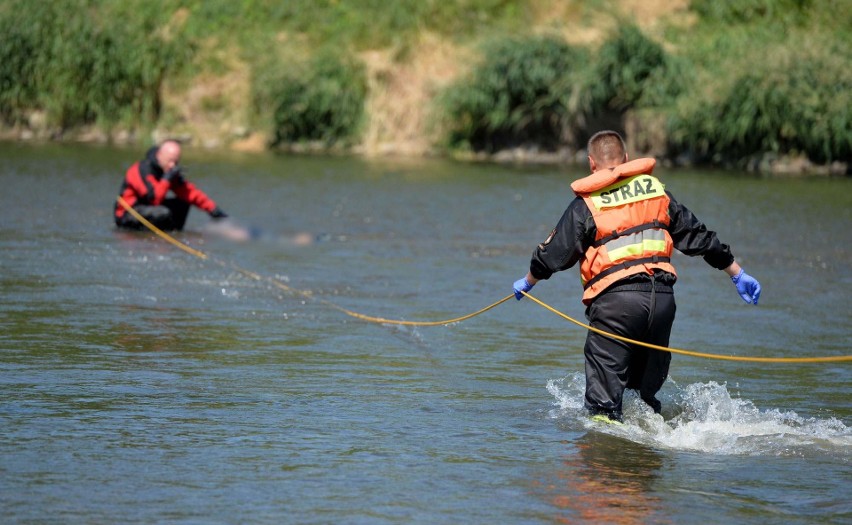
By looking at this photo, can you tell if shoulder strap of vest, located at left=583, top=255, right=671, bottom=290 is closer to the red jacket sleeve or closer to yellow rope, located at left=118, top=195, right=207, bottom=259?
yellow rope, located at left=118, top=195, right=207, bottom=259

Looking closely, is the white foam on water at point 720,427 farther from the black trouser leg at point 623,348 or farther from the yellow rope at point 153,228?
the yellow rope at point 153,228

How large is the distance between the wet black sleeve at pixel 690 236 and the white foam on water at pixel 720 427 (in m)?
0.92

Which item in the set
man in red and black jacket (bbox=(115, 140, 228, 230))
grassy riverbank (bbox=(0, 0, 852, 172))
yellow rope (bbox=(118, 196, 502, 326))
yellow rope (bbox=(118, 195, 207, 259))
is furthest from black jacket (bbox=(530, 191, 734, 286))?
grassy riverbank (bbox=(0, 0, 852, 172))

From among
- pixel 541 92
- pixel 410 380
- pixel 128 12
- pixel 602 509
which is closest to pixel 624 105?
pixel 541 92

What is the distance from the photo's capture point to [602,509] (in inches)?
233

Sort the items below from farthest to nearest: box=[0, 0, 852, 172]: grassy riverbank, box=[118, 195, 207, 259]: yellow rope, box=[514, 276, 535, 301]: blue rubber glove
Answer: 1. box=[0, 0, 852, 172]: grassy riverbank
2. box=[118, 195, 207, 259]: yellow rope
3. box=[514, 276, 535, 301]: blue rubber glove

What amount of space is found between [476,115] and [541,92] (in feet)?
5.82

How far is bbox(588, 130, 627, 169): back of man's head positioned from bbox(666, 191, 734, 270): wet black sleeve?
1.11 feet

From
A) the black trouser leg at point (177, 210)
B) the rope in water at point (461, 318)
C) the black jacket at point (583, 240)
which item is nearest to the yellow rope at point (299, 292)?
the rope in water at point (461, 318)

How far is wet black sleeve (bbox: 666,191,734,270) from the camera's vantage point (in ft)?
23.5

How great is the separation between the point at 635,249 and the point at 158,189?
10.3 meters

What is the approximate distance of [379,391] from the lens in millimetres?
8266

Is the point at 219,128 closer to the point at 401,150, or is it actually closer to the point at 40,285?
the point at 401,150

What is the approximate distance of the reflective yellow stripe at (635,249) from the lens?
276 inches
